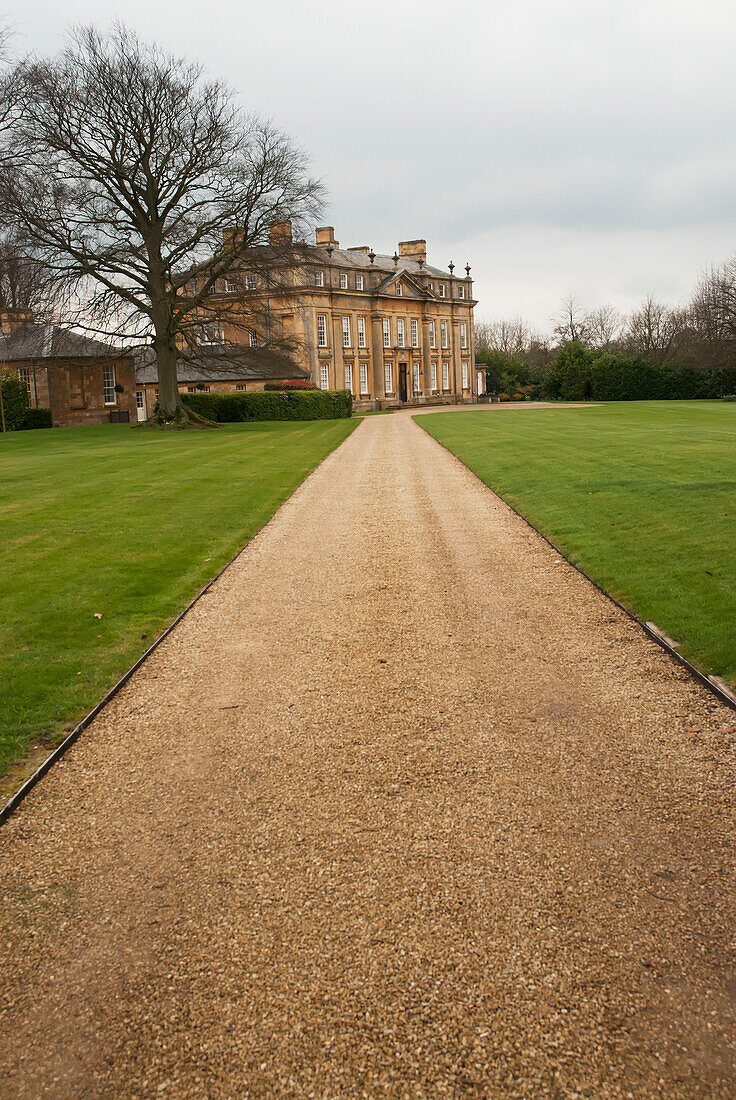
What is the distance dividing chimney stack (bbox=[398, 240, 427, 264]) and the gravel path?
82.0m

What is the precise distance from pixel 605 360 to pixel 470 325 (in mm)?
19281

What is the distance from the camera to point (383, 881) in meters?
3.83

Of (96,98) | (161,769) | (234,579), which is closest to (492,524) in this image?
(234,579)

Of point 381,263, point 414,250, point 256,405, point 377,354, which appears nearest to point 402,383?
point 377,354

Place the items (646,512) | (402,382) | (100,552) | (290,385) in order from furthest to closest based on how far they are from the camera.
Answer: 1. (402,382)
2. (290,385)
3. (646,512)
4. (100,552)

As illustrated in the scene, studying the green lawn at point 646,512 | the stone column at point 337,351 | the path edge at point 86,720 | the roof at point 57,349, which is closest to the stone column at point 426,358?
the stone column at point 337,351

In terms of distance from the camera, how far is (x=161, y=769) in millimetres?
5117

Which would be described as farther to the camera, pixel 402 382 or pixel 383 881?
pixel 402 382

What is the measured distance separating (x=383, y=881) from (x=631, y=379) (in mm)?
68968

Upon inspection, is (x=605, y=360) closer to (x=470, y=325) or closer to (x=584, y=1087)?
(x=470, y=325)

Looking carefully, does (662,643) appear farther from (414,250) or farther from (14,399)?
(414,250)

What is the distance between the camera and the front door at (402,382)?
77375mm

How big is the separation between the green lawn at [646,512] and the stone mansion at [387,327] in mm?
45172

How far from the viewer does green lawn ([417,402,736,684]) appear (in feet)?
25.7
